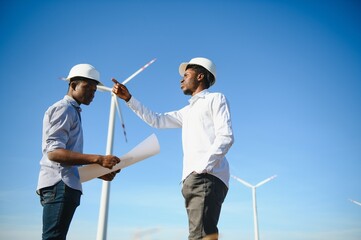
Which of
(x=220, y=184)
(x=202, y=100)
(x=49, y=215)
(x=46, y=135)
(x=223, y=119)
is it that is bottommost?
(x=49, y=215)

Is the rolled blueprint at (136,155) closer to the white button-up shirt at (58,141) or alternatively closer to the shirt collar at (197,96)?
the white button-up shirt at (58,141)

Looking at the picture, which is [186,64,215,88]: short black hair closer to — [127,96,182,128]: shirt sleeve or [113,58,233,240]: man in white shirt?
[113,58,233,240]: man in white shirt

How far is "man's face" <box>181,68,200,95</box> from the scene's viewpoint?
623 cm

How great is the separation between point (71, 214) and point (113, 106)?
16.2m

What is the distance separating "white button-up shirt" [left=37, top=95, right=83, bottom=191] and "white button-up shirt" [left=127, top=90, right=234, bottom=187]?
1.68 m

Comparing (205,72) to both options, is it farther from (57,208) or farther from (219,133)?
(57,208)

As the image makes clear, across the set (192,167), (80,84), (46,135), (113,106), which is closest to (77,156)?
(46,135)

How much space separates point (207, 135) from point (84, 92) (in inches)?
80.6

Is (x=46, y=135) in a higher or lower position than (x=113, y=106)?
lower

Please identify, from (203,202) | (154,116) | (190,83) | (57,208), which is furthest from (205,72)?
(57,208)

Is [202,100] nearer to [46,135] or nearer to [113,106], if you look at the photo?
[46,135]

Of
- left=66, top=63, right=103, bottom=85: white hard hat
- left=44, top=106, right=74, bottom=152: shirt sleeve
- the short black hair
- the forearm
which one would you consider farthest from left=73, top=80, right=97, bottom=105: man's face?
the short black hair

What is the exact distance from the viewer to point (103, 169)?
200 inches

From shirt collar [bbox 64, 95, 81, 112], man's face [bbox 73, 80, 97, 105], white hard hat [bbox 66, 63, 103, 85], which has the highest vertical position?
white hard hat [bbox 66, 63, 103, 85]
